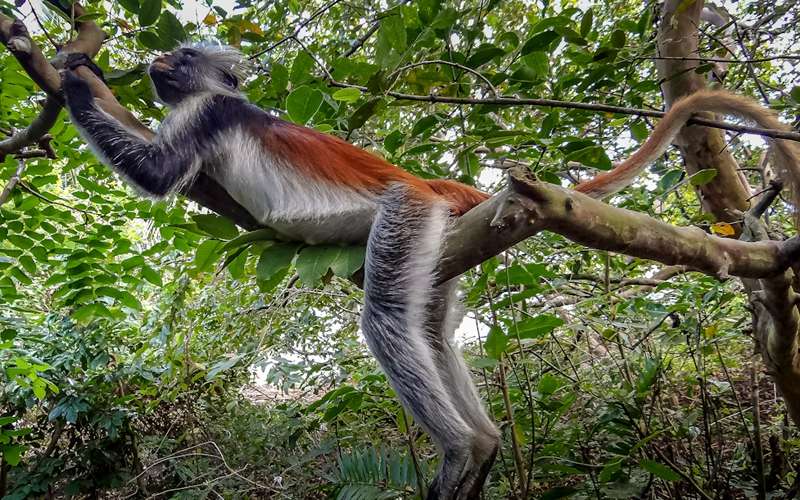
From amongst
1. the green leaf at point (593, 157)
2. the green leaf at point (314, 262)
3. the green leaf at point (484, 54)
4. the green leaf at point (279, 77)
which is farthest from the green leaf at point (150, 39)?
the green leaf at point (593, 157)

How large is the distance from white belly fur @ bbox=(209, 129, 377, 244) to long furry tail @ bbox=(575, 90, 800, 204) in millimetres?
1155

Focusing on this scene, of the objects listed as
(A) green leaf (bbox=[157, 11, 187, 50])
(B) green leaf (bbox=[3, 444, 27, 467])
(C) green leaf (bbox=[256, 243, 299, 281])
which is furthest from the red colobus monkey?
(B) green leaf (bbox=[3, 444, 27, 467])

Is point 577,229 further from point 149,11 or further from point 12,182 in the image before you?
point 12,182

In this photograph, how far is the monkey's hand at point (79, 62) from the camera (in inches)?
86.1

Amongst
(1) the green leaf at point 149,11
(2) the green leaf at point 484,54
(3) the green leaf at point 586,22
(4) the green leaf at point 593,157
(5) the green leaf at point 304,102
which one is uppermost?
(3) the green leaf at point 586,22

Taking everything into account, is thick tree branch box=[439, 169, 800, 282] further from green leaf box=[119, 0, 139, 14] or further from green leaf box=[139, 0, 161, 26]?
green leaf box=[119, 0, 139, 14]

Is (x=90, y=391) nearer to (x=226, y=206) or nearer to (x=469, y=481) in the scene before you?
(x=226, y=206)

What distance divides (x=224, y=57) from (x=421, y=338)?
8.04ft

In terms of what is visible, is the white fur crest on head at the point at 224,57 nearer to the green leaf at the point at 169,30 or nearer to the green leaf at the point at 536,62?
the green leaf at the point at 169,30

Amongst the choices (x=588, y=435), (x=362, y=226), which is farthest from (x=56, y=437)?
(x=588, y=435)

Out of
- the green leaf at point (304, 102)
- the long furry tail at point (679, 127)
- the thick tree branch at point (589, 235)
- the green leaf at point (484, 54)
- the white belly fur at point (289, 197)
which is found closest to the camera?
the thick tree branch at point (589, 235)

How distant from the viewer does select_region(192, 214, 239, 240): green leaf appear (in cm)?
210

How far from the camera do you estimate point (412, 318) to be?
95.7 inches

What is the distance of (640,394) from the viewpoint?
252cm
